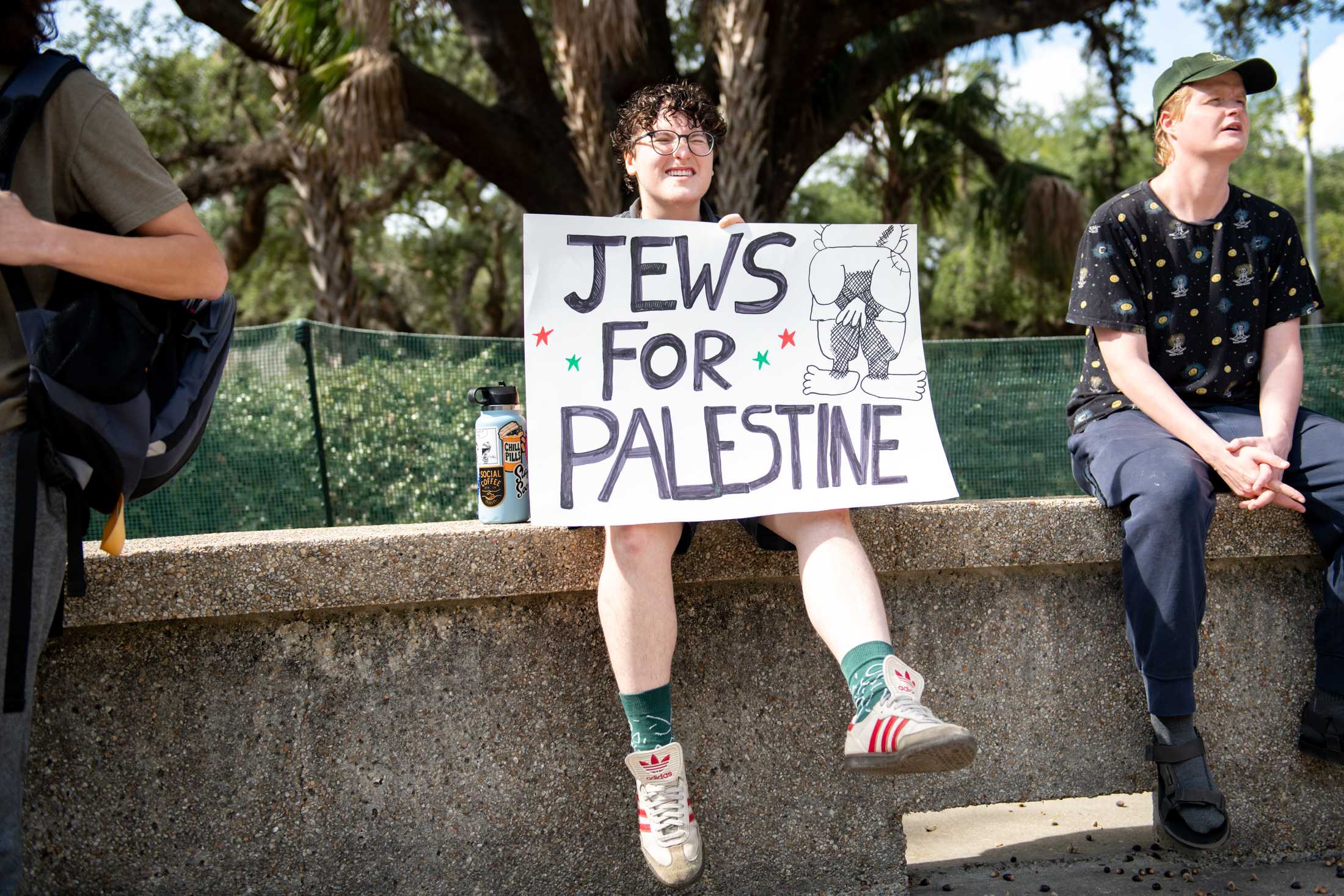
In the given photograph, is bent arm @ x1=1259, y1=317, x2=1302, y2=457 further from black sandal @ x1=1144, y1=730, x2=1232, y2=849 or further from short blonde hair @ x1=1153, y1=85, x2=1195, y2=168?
black sandal @ x1=1144, y1=730, x2=1232, y2=849

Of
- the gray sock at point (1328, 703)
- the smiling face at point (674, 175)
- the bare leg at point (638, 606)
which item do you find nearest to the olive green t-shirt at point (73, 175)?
the bare leg at point (638, 606)

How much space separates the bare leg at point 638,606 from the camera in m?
2.37

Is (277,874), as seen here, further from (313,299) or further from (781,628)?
(313,299)

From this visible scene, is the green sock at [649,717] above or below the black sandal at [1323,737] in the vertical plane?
above

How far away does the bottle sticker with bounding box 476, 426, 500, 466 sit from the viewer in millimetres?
2691

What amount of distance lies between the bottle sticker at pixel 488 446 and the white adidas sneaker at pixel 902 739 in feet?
3.56

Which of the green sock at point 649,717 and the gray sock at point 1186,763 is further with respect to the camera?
the gray sock at point 1186,763

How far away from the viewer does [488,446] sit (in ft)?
8.86

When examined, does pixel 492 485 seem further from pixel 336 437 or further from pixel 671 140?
pixel 336 437

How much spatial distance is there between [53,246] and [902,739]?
1.71 metres

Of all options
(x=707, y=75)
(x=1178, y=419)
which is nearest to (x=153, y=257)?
(x=1178, y=419)

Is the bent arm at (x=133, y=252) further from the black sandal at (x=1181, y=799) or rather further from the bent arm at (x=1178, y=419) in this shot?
the black sandal at (x=1181, y=799)

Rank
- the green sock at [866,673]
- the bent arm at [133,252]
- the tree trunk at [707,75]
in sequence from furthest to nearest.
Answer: the tree trunk at [707,75] → the green sock at [866,673] → the bent arm at [133,252]

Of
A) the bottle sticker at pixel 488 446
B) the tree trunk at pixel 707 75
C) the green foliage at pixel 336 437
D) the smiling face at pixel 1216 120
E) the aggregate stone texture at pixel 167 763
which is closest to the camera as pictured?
the aggregate stone texture at pixel 167 763
